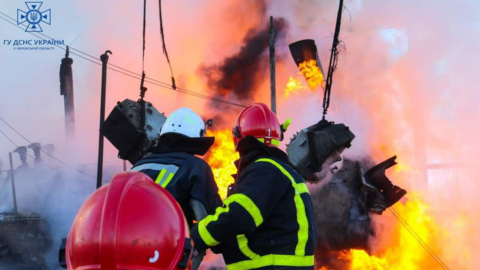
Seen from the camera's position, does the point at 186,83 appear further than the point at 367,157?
Yes

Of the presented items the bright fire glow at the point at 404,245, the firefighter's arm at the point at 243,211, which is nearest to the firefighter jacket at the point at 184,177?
the firefighter's arm at the point at 243,211

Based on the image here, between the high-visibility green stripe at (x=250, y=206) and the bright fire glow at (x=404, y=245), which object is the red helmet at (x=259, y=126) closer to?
the high-visibility green stripe at (x=250, y=206)

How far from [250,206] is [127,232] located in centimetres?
112

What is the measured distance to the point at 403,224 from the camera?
25.6 feet

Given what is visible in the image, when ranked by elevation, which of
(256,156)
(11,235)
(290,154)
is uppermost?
(290,154)

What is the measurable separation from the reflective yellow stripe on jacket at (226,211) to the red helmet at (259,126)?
2.37 feet

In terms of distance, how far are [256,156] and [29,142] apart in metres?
10.5

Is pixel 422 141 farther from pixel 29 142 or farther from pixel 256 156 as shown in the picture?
pixel 29 142

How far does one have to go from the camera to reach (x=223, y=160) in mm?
8672

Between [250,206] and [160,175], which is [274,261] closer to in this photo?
[250,206]

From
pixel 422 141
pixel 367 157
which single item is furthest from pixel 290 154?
pixel 422 141

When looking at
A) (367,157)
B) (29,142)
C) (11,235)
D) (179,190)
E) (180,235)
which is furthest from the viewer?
(11,235)

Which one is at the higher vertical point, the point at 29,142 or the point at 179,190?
the point at 29,142

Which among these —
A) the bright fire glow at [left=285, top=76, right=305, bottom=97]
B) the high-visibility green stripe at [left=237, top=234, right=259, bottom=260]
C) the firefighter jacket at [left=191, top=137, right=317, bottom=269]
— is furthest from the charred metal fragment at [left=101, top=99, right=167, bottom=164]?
the high-visibility green stripe at [left=237, top=234, right=259, bottom=260]
